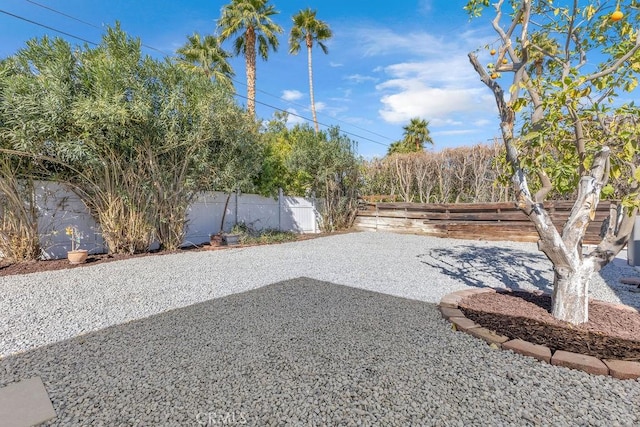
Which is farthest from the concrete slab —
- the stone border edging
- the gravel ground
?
the stone border edging

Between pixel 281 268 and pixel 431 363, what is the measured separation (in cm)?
377

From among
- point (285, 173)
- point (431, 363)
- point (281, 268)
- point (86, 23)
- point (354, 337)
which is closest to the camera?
point (431, 363)

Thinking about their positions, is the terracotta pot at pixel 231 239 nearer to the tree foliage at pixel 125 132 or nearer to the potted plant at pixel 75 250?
the tree foliage at pixel 125 132

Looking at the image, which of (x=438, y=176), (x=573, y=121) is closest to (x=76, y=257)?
(x=573, y=121)

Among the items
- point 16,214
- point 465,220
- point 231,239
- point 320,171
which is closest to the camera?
point 16,214

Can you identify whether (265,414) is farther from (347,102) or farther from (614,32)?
(347,102)

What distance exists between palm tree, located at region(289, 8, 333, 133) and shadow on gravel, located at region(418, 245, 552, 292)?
1105 centimetres

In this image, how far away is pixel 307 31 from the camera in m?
16.1

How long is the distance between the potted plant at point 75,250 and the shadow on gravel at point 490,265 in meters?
6.25

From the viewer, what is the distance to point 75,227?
21.5ft

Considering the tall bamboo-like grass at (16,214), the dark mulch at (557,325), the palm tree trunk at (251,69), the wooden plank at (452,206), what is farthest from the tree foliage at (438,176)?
the tall bamboo-like grass at (16,214)

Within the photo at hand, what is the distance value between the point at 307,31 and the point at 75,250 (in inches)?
569

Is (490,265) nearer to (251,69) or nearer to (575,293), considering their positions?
(575,293)

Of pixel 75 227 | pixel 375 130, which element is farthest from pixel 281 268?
pixel 375 130
